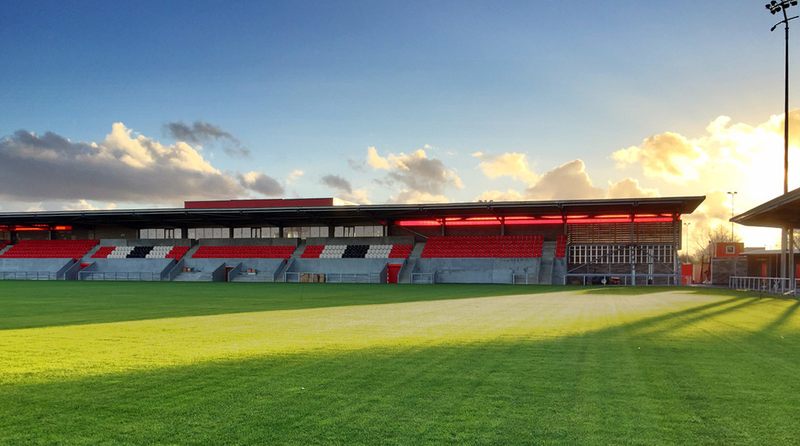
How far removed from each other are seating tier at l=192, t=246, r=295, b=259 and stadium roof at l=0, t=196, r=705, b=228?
2963mm

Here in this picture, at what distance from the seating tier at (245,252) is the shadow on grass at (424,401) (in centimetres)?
4719

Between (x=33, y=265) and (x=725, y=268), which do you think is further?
(x=725, y=268)

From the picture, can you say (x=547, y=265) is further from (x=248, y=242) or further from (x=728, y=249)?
(x=248, y=242)

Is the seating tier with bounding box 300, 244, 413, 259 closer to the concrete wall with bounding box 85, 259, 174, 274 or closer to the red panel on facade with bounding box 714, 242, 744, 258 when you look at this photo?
the concrete wall with bounding box 85, 259, 174, 274

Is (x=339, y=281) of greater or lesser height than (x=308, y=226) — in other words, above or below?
below

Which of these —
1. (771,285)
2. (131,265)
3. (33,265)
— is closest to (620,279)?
(771,285)

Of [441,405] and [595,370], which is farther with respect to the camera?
[595,370]

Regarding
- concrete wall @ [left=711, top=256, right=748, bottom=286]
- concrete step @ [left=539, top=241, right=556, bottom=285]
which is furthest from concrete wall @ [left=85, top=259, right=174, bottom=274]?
concrete wall @ [left=711, top=256, right=748, bottom=286]

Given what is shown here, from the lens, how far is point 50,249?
196 ft

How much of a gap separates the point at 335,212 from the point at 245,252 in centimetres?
1000

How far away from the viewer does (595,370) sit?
25.3 feet

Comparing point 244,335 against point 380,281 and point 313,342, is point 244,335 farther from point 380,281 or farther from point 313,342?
point 380,281

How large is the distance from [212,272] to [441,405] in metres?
48.8

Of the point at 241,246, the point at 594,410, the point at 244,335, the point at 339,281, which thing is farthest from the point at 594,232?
the point at 594,410
